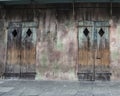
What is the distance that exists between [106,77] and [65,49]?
2311mm

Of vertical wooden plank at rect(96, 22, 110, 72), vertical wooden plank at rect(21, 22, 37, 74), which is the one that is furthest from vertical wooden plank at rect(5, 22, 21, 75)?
vertical wooden plank at rect(96, 22, 110, 72)

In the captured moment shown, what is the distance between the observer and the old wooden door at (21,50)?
47.4 ft

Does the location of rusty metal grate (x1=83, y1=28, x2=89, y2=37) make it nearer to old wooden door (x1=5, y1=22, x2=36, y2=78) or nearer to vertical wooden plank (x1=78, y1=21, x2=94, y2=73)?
vertical wooden plank (x1=78, y1=21, x2=94, y2=73)

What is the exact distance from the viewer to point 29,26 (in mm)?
14602

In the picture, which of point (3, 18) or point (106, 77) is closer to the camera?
point (106, 77)

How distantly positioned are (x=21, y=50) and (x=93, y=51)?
345 cm

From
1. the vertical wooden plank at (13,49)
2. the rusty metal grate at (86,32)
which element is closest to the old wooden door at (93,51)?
the rusty metal grate at (86,32)

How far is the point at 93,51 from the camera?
14094mm

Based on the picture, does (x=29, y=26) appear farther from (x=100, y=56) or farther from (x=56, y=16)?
(x=100, y=56)

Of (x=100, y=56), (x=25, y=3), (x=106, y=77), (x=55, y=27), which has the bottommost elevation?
(x=106, y=77)

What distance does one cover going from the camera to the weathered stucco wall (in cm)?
1408

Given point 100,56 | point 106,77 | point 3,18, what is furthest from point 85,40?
point 3,18

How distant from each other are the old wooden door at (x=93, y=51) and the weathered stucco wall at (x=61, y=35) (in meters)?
0.21

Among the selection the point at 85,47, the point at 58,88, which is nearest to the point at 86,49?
the point at 85,47
